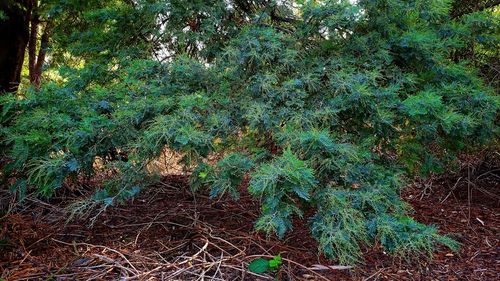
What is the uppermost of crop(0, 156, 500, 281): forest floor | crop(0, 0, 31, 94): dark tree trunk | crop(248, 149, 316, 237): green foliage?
crop(0, 0, 31, 94): dark tree trunk

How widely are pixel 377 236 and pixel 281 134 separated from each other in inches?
27.8

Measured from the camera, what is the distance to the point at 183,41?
3.05 m

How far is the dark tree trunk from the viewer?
4.62 metres

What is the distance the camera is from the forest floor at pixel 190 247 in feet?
8.51

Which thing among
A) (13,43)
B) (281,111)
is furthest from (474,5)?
(13,43)

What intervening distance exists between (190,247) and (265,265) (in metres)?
0.59

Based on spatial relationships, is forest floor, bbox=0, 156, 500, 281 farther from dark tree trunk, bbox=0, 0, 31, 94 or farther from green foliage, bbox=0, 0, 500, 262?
dark tree trunk, bbox=0, 0, 31, 94

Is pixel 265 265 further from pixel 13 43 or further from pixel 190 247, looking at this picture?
pixel 13 43

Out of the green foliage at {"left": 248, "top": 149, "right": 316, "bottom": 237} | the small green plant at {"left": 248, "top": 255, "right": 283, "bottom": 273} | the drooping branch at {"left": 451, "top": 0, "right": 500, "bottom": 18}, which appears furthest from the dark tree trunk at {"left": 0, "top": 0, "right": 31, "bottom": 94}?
the drooping branch at {"left": 451, "top": 0, "right": 500, "bottom": 18}

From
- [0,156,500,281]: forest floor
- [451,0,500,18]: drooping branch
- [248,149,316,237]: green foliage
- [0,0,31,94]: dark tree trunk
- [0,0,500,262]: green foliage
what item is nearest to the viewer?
[248,149,316,237]: green foliage

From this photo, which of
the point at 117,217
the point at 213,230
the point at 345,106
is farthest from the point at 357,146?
the point at 117,217

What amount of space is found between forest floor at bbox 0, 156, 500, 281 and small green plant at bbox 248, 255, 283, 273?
4cm

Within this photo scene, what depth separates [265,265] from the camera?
8.23 ft

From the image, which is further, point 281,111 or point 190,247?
point 190,247
